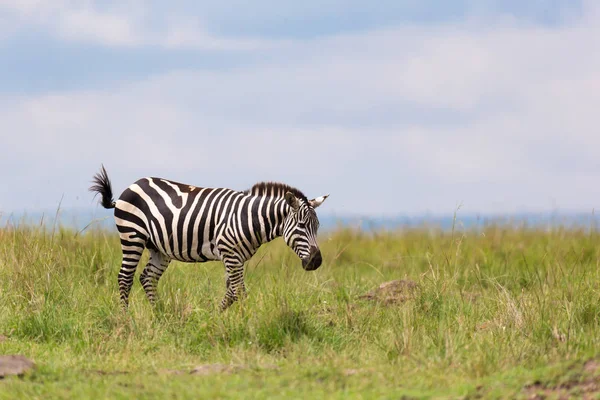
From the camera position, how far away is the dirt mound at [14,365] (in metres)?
6.67

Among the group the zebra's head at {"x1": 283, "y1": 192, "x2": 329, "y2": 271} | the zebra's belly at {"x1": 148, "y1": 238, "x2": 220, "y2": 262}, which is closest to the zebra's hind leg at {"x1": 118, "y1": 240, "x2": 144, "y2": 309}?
the zebra's belly at {"x1": 148, "y1": 238, "x2": 220, "y2": 262}

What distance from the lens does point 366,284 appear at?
1208 centimetres

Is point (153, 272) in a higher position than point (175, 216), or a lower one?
lower

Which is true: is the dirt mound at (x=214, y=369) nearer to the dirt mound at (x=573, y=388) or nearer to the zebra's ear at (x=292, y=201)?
the dirt mound at (x=573, y=388)

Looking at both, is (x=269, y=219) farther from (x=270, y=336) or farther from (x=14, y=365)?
(x=14, y=365)

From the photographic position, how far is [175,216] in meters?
9.78

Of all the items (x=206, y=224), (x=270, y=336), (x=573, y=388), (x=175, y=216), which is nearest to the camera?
(x=573, y=388)

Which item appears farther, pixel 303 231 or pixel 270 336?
pixel 303 231

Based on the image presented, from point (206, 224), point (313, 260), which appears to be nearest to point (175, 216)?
point (206, 224)

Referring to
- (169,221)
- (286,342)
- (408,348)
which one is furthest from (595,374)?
(169,221)

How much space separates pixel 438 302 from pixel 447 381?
314 centimetres

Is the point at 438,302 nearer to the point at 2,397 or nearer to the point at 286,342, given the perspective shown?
the point at 286,342

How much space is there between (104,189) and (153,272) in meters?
1.28

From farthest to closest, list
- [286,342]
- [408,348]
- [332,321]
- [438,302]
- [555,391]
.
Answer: [438,302]
[332,321]
[286,342]
[408,348]
[555,391]
